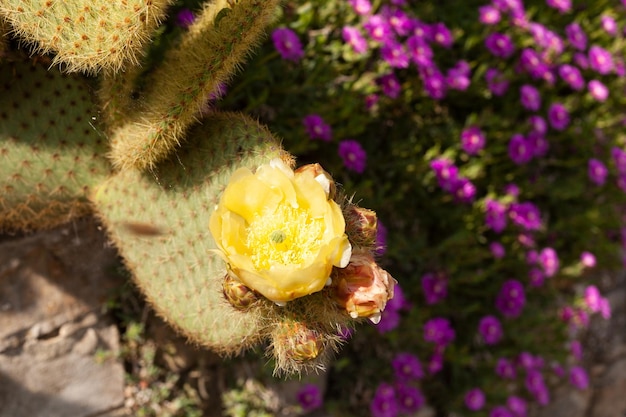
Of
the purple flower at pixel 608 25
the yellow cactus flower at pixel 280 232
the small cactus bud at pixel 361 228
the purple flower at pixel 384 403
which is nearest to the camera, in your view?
the yellow cactus flower at pixel 280 232

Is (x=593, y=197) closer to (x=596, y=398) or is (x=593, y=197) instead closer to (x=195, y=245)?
(x=596, y=398)

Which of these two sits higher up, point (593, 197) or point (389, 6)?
point (389, 6)

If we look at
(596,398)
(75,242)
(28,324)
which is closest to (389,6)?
(75,242)

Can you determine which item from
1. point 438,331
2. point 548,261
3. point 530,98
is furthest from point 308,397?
point 530,98

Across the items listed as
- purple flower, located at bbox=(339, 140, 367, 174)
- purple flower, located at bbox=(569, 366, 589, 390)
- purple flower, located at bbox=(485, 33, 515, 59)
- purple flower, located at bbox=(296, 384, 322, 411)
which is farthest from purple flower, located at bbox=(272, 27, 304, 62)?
purple flower, located at bbox=(569, 366, 589, 390)

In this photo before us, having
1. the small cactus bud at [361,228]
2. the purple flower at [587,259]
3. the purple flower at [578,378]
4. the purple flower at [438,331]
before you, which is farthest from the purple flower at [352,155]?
the purple flower at [578,378]

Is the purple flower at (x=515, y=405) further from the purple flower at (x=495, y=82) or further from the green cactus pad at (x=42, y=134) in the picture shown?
the green cactus pad at (x=42, y=134)
